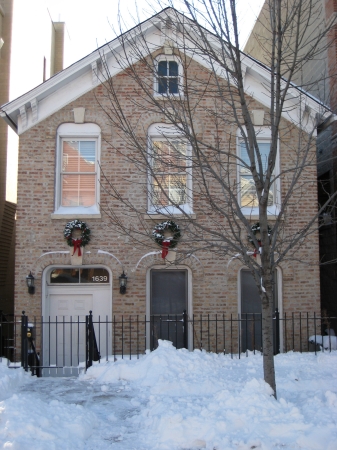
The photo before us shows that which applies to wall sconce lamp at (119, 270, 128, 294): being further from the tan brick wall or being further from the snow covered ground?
the snow covered ground

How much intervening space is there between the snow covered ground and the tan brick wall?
7.34ft

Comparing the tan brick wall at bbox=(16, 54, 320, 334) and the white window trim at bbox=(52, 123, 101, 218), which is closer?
the tan brick wall at bbox=(16, 54, 320, 334)

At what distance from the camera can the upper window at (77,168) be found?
11.8 m

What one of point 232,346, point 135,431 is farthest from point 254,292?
point 135,431

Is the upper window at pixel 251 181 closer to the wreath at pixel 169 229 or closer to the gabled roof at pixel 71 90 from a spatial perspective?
the gabled roof at pixel 71 90

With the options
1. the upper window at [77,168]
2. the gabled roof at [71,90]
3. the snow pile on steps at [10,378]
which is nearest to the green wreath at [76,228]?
the upper window at [77,168]

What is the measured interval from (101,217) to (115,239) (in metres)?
0.60

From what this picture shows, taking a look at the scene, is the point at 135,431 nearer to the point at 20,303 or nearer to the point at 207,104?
the point at 20,303

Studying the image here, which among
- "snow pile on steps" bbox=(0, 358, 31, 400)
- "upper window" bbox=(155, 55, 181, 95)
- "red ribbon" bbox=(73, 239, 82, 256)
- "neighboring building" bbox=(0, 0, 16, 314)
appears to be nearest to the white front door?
"red ribbon" bbox=(73, 239, 82, 256)

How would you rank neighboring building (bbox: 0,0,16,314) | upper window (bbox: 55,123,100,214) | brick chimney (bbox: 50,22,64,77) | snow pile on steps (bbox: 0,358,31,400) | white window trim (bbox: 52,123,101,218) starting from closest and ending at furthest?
snow pile on steps (bbox: 0,358,31,400) → white window trim (bbox: 52,123,101,218) → upper window (bbox: 55,123,100,214) → neighboring building (bbox: 0,0,16,314) → brick chimney (bbox: 50,22,64,77)

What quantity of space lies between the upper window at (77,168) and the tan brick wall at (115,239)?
0.64ft

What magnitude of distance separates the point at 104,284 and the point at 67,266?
95 centimetres

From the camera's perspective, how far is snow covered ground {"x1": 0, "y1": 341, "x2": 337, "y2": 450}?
5641mm

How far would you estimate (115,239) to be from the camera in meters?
11.5
